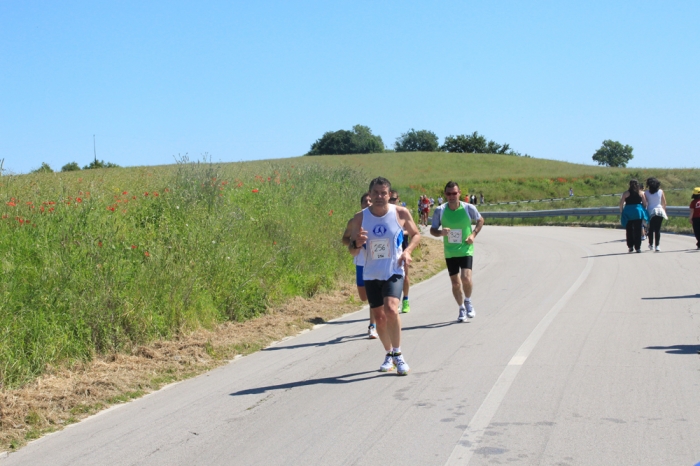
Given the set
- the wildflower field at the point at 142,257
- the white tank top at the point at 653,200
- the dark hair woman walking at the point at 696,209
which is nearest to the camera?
the wildflower field at the point at 142,257

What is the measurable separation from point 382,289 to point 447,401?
5.20 feet

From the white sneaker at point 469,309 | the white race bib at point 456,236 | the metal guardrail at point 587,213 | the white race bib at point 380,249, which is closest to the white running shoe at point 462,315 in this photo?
the white sneaker at point 469,309

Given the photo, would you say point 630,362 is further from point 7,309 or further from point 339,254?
point 339,254

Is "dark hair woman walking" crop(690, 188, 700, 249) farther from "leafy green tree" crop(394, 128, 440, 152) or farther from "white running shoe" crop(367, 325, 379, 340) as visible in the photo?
"leafy green tree" crop(394, 128, 440, 152)

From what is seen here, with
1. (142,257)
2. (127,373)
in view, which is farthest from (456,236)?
(127,373)

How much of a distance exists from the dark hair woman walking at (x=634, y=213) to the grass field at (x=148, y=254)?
7.29 m

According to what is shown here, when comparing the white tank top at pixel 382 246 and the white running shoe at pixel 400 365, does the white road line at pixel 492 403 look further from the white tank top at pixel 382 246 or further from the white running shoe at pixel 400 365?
the white tank top at pixel 382 246

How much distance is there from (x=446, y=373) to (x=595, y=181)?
75.0 meters

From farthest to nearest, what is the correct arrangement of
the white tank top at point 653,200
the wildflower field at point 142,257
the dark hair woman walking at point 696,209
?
the white tank top at point 653,200 < the dark hair woman walking at point 696,209 < the wildflower field at point 142,257

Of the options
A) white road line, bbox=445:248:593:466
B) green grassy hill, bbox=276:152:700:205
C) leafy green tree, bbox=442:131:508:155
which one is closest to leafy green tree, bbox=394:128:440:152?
leafy green tree, bbox=442:131:508:155

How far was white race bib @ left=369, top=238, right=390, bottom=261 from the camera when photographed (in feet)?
25.8

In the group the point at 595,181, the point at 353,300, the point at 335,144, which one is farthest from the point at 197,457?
the point at 335,144

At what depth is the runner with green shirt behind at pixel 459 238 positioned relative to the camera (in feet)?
36.8

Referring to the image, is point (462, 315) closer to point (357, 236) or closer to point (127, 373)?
point (357, 236)
